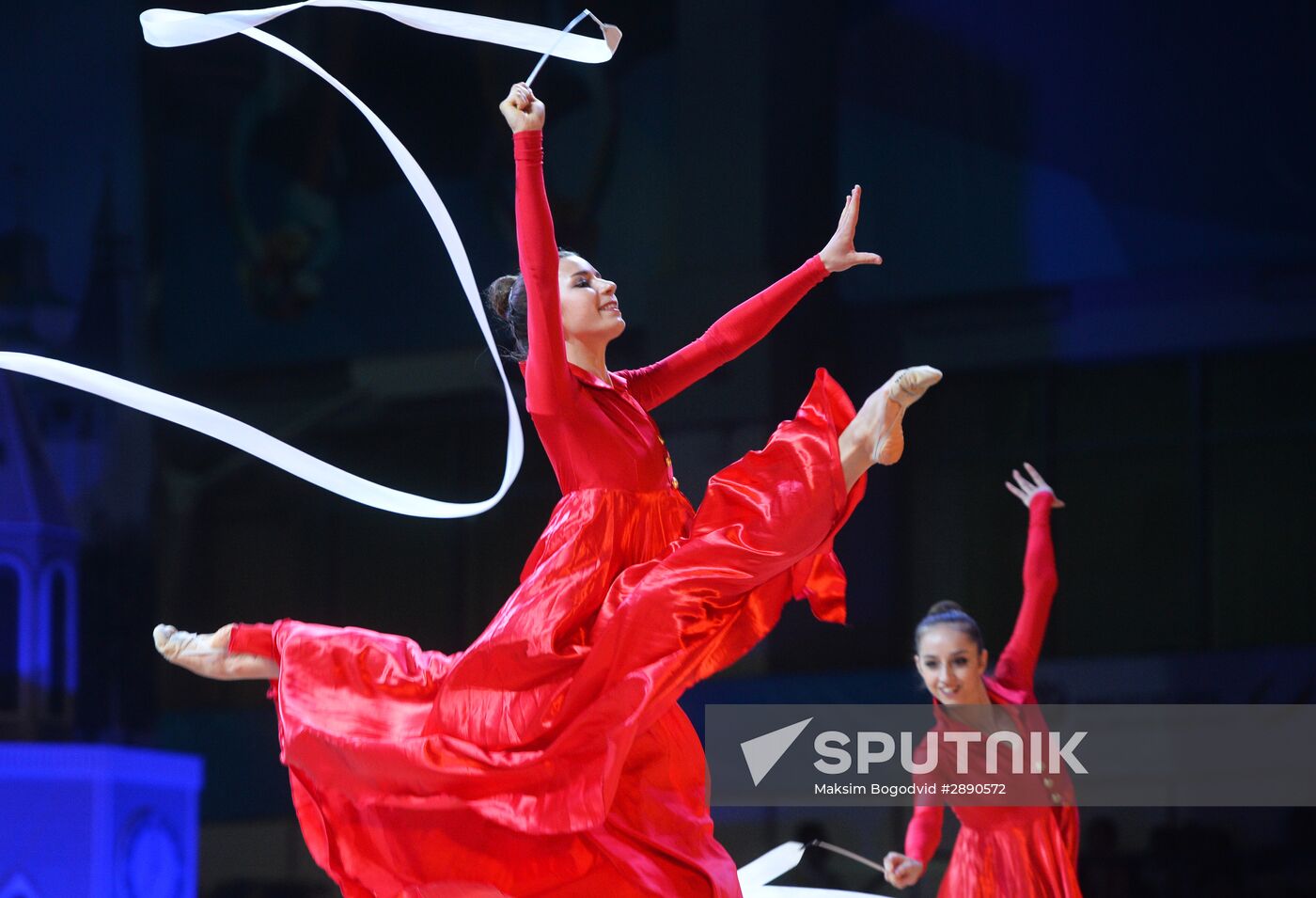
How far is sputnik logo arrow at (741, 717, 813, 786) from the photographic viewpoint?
4.95 m

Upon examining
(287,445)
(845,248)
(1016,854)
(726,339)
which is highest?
(845,248)

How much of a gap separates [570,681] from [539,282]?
22.8 inches

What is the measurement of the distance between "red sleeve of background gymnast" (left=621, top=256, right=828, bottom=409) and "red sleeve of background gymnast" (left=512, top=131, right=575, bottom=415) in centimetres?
38

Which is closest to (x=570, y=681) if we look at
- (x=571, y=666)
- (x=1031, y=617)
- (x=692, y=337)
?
(x=571, y=666)

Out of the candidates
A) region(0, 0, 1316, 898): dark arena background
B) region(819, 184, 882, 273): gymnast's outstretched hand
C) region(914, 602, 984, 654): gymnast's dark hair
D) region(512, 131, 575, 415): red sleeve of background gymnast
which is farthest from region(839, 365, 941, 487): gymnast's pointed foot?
region(0, 0, 1316, 898): dark arena background

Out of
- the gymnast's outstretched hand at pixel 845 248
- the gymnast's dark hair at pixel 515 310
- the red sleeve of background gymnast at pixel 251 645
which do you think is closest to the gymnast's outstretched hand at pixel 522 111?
the gymnast's dark hair at pixel 515 310

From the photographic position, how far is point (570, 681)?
2.18 m

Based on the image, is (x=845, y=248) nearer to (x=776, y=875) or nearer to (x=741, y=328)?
(x=741, y=328)

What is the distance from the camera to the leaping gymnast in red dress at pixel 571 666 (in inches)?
83.9

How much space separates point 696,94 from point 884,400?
346 centimetres

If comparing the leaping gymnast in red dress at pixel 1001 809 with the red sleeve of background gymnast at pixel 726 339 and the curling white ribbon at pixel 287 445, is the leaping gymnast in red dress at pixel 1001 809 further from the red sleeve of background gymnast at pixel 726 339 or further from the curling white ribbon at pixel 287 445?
the curling white ribbon at pixel 287 445

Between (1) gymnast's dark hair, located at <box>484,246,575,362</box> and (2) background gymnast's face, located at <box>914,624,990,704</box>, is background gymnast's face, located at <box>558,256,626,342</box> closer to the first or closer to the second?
(1) gymnast's dark hair, located at <box>484,246,575,362</box>

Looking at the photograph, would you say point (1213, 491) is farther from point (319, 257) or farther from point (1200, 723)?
point (319, 257)

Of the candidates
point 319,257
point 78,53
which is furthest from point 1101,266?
point 78,53
